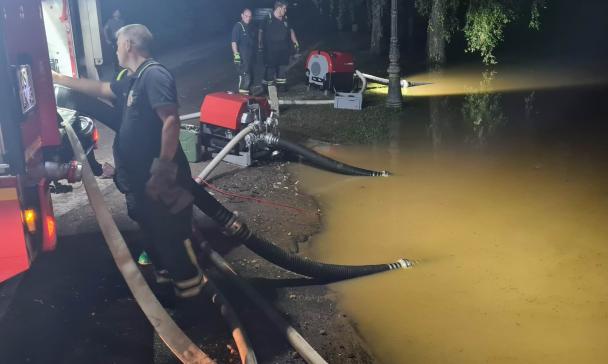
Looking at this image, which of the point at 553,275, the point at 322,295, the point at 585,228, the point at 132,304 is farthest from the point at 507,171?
the point at 132,304

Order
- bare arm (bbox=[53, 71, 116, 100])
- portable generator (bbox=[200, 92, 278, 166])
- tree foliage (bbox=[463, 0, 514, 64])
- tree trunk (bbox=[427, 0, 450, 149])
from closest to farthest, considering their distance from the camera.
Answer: bare arm (bbox=[53, 71, 116, 100]), portable generator (bbox=[200, 92, 278, 166]), tree trunk (bbox=[427, 0, 450, 149]), tree foliage (bbox=[463, 0, 514, 64])

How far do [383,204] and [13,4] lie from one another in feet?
15.5

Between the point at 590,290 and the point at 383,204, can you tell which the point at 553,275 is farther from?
the point at 383,204

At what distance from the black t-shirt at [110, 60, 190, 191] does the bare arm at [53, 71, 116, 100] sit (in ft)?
1.99

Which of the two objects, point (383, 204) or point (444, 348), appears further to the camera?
point (383, 204)

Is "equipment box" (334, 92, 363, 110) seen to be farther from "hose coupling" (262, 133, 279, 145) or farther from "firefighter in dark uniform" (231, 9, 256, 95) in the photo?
"hose coupling" (262, 133, 279, 145)

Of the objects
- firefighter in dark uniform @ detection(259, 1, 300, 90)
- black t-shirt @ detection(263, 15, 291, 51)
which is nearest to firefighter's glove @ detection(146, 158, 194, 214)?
firefighter in dark uniform @ detection(259, 1, 300, 90)

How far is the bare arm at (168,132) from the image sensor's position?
14.6 ft

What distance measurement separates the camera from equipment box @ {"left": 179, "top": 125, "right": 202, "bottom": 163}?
8.98m

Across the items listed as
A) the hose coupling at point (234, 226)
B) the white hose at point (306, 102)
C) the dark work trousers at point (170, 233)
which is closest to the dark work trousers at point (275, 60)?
the white hose at point (306, 102)

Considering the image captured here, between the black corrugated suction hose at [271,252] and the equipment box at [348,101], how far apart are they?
23.0ft

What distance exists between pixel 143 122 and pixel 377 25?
1745 cm

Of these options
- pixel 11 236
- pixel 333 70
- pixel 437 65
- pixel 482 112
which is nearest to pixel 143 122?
pixel 11 236

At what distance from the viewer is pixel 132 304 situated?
5.21 m
